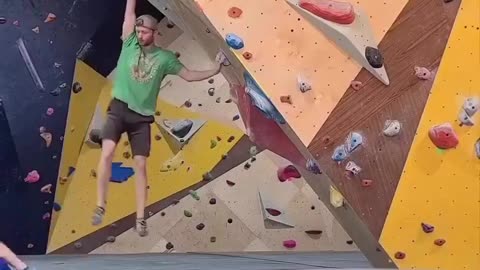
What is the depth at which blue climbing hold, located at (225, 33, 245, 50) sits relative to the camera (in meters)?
2.41

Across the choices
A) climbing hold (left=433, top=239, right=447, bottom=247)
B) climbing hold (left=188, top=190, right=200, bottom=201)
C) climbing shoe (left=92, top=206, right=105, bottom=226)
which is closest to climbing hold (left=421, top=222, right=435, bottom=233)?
climbing hold (left=433, top=239, right=447, bottom=247)

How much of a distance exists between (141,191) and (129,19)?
630 mm

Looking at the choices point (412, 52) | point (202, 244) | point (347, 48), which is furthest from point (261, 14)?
point (202, 244)

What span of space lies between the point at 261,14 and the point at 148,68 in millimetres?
592

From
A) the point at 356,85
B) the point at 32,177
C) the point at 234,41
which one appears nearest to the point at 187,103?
the point at 32,177

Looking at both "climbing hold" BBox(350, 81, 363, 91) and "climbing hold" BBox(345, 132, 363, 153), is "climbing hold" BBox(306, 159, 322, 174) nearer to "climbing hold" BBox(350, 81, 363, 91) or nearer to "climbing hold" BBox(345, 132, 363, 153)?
"climbing hold" BBox(345, 132, 363, 153)

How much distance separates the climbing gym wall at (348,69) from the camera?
243 centimetres

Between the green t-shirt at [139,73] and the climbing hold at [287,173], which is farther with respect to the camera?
the climbing hold at [287,173]

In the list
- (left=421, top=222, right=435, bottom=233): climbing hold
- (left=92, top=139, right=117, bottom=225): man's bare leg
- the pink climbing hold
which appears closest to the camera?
the pink climbing hold

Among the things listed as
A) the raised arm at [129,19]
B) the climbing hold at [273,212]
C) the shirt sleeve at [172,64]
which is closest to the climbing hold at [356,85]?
the shirt sleeve at [172,64]

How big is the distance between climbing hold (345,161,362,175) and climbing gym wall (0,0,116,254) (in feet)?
3.84

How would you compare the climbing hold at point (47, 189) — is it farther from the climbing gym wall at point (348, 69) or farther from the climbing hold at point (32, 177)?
the climbing gym wall at point (348, 69)

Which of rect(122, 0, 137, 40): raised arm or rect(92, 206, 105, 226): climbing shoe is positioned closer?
rect(122, 0, 137, 40): raised arm

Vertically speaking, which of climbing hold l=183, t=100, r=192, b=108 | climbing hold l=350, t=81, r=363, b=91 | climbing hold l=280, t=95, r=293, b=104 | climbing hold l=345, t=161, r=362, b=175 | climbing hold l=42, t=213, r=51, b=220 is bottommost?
climbing hold l=42, t=213, r=51, b=220
